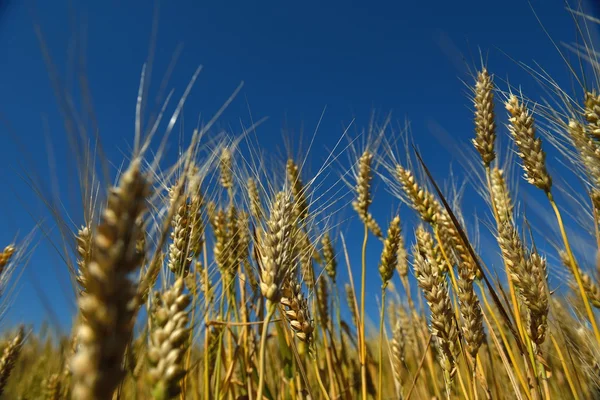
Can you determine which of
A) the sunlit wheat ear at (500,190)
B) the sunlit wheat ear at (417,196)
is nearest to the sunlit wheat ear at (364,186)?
the sunlit wheat ear at (417,196)

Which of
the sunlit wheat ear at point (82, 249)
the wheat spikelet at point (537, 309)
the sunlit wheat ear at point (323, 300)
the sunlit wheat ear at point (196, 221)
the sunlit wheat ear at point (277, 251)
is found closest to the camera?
the sunlit wheat ear at point (277, 251)

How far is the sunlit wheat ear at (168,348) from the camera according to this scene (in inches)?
31.0

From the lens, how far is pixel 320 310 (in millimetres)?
2768

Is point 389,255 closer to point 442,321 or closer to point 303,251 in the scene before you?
point 303,251

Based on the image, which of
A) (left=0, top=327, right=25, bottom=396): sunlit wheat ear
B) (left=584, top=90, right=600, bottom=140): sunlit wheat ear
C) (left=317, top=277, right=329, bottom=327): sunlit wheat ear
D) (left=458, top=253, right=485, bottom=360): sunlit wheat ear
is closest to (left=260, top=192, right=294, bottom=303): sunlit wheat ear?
(left=458, top=253, right=485, bottom=360): sunlit wheat ear

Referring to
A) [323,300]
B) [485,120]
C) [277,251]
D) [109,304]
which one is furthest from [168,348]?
[323,300]

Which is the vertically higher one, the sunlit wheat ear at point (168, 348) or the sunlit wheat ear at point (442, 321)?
the sunlit wheat ear at point (442, 321)

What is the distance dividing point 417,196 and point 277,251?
1.29m

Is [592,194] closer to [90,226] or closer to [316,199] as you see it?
[316,199]

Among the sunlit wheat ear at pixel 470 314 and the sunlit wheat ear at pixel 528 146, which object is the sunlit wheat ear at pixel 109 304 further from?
the sunlit wheat ear at pixel 528 146

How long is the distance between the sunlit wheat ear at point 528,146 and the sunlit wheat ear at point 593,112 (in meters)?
0.22

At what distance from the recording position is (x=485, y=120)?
209cm

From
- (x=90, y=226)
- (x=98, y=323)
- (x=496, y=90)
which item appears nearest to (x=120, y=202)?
(x=98, y=323)

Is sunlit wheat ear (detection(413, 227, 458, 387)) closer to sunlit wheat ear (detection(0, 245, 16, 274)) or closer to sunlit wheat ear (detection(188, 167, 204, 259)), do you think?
sunlit wheat ear (detection(188, 167, 204, 259))
